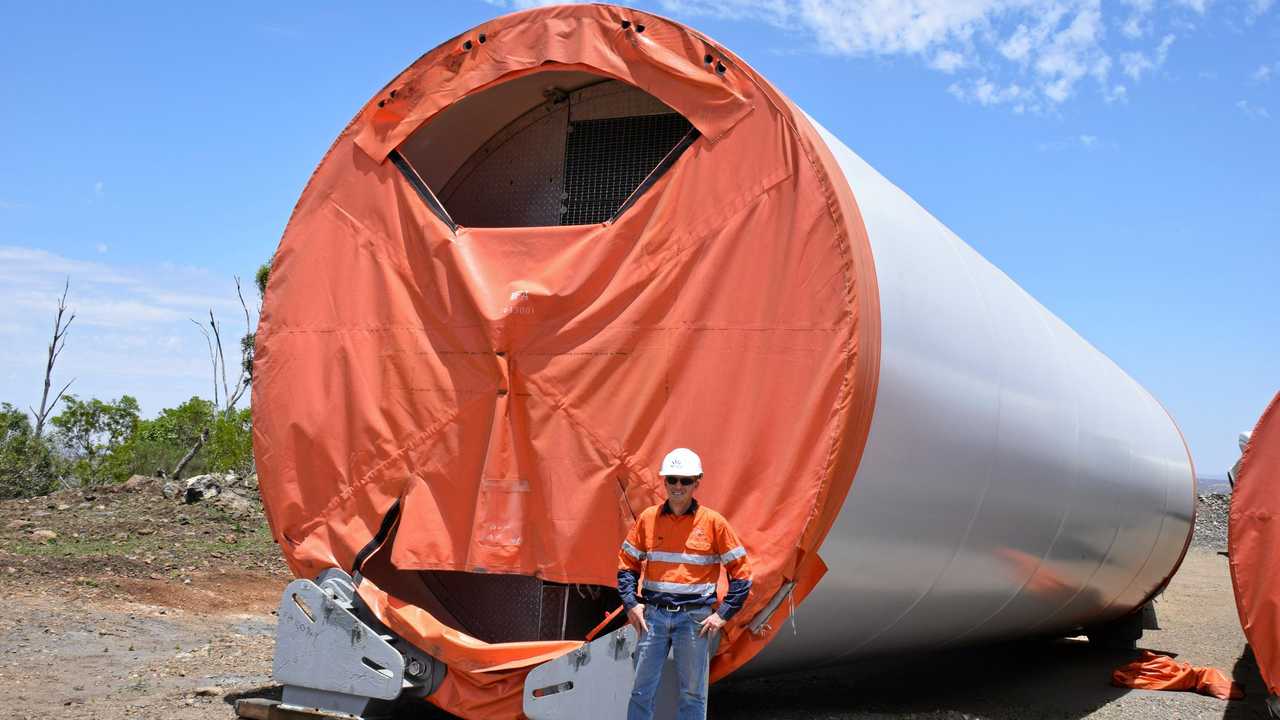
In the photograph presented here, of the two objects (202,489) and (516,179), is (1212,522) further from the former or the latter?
(516,179)

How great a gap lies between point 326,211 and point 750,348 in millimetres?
2638

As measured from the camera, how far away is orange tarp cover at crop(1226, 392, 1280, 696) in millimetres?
6453

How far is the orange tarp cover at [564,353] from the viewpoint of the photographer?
4992mm

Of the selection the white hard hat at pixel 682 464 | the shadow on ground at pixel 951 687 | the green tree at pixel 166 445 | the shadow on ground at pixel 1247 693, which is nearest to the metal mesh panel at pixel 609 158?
the white hard hat at pixel 682 464

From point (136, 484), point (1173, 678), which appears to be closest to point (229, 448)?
point (136, 484)

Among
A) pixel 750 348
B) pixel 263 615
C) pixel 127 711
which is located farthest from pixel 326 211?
pixel 263 615

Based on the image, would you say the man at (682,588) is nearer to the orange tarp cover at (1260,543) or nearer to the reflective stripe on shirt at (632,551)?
the reflective stripe on shirt at (632,551)

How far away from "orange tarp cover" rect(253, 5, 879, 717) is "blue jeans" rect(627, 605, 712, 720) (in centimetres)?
23

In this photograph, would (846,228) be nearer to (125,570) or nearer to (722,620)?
(722,620)

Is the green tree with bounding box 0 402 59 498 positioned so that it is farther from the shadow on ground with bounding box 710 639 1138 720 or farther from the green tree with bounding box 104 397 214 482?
the shadow on ground with bounding box 710 639 1138 720

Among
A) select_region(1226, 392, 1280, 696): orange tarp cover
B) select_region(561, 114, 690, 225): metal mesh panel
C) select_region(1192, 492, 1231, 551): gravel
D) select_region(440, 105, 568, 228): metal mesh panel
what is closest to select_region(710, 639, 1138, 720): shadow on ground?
select_region(1226, 392, 1280, 696): orange tarp cover

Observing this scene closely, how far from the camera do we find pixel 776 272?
16.9 feet

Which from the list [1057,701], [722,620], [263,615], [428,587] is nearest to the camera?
[722,620]

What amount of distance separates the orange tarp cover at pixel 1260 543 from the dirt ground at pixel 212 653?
1.74m
